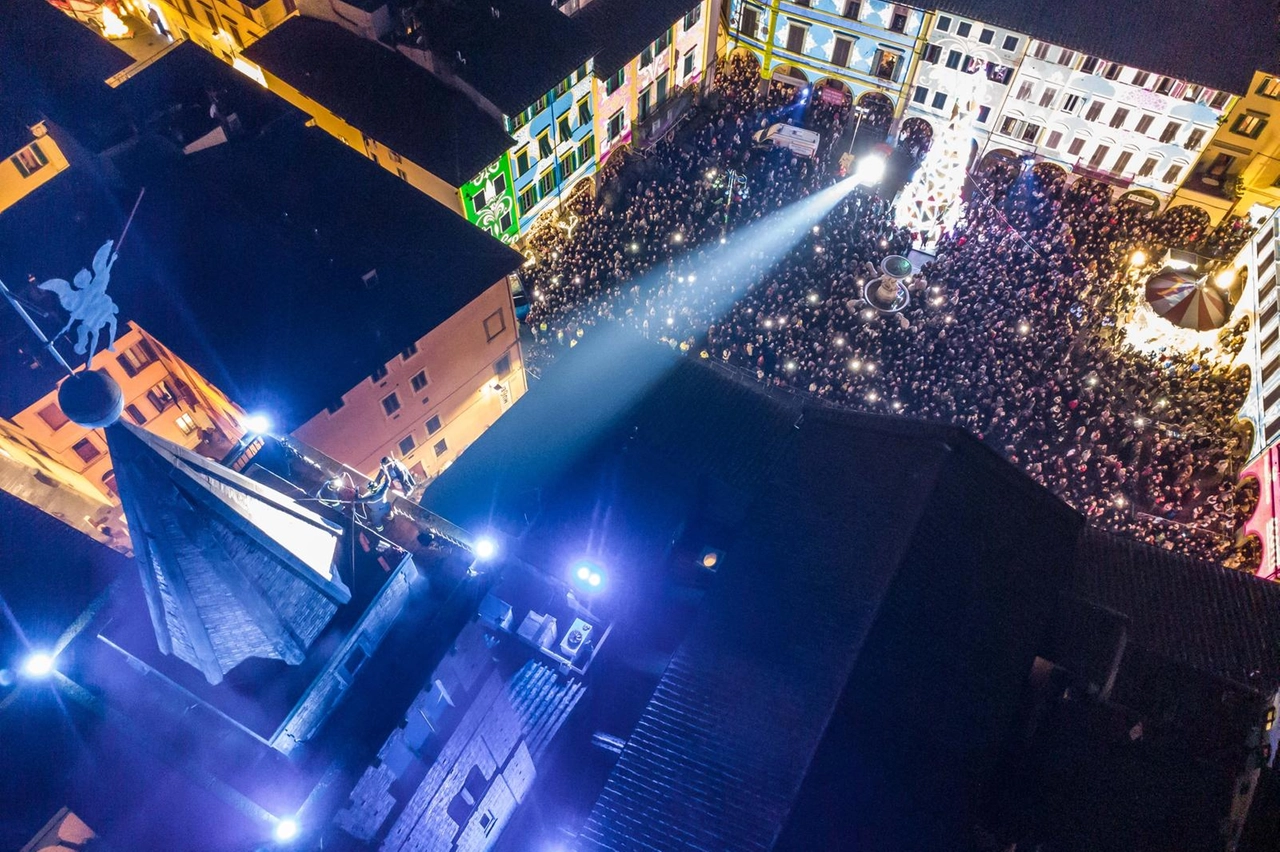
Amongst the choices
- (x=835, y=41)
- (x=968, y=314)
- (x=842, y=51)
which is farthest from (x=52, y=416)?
(x=842, y=51)

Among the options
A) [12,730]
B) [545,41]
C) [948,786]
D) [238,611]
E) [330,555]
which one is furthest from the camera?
[545,41]

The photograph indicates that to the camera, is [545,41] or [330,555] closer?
[330,555]

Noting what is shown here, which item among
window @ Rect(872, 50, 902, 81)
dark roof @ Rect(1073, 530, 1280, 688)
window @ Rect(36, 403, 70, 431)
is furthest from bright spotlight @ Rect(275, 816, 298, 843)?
window @ Rect(872, 50, 902, 81)

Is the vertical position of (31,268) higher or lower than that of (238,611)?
higher

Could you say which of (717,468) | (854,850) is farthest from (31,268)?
(854,850)

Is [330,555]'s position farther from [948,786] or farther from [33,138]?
[33,138]

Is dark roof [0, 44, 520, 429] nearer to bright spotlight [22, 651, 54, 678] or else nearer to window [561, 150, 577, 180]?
bright spotlight [22, 651, 54, 678]

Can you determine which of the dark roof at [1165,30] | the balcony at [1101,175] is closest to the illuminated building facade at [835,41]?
the dark roof at [1165,30]
